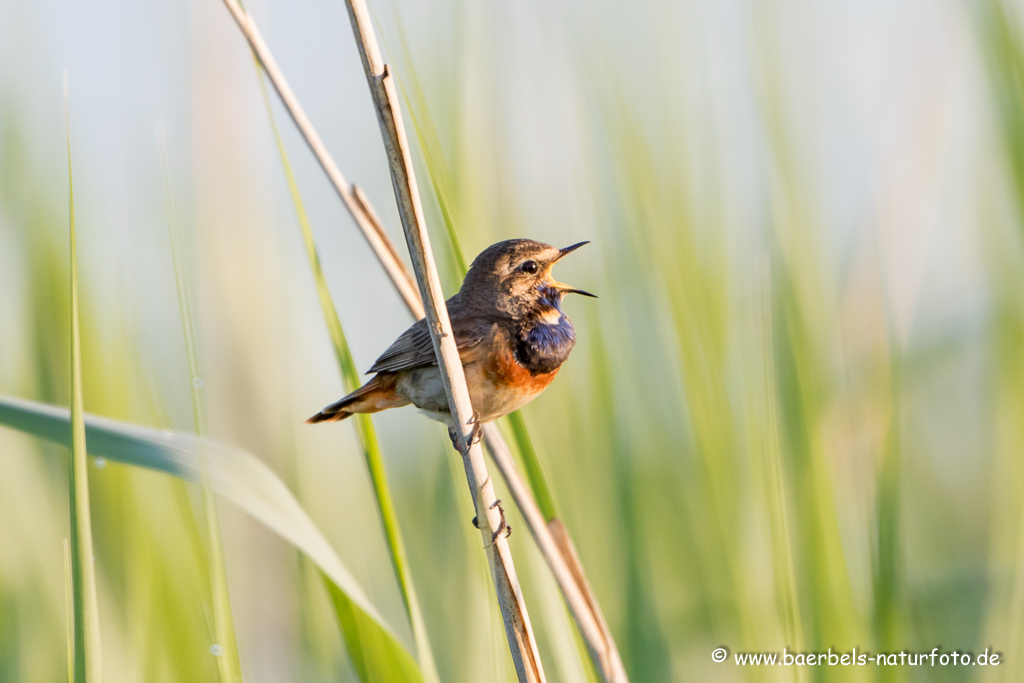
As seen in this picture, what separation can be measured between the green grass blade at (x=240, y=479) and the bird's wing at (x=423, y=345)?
86 cm

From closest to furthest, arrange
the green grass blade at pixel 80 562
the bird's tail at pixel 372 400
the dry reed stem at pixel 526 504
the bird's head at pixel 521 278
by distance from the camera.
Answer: the green grass blade at pixel 80 562
the dry reed stem at pixel 526 504
the bird's tail at pixel 372 400
the bird's head at pixel 521 278

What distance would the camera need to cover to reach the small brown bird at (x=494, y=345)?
228 cm

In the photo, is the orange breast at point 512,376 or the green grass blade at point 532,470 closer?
the green grass blade at point 532,470

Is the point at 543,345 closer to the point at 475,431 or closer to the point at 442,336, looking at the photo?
the point at 475,431

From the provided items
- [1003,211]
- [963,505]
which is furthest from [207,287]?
[963,505]

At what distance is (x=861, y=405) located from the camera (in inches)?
84.0

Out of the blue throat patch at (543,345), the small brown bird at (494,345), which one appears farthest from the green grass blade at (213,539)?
the blue throat patch at (543,345)

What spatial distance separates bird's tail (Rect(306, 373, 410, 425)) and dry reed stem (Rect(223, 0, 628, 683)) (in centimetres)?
64

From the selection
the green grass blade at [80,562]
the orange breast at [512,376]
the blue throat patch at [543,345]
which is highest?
the blue throat patch at [543,345]

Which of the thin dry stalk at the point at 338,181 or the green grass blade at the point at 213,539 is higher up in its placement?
the thin dry stalk at the point at 338,181

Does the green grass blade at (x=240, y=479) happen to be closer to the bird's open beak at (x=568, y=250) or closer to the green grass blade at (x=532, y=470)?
the green grass blade at (x=532, y=470)

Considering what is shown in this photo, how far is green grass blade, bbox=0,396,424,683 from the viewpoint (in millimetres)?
1504

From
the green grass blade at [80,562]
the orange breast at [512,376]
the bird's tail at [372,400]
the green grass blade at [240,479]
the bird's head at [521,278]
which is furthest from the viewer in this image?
the bird's head at [521,278]

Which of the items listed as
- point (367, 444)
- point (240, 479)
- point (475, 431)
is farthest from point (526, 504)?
point (240, 479)
